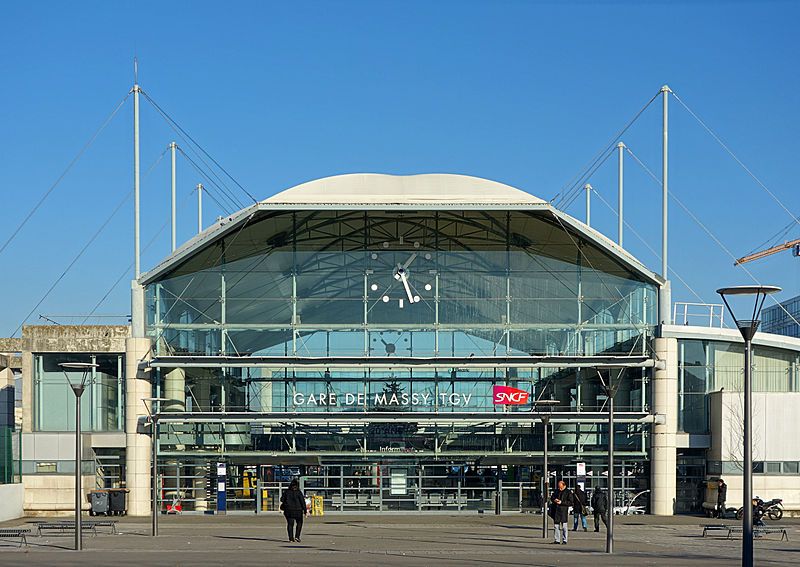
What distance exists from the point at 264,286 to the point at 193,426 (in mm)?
6849

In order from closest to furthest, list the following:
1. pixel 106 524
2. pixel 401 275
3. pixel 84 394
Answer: pixel 106 524
pixel 401 275
pixel 84 394

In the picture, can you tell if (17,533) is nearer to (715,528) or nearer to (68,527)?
(68,527)

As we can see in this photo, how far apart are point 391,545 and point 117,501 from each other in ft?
62.5

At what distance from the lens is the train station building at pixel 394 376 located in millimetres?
52188

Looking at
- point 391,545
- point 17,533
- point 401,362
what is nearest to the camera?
point 391,545

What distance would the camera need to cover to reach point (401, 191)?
175ft

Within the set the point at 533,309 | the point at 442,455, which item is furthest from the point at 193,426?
the point at 533,309

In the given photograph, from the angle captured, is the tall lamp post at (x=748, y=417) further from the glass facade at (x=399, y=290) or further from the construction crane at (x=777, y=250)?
the construction crane at (x=777, y=250)

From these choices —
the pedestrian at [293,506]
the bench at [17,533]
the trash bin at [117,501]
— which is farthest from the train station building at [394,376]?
the pedestrian at [293,506]

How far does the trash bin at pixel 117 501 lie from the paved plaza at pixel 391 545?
218 cm

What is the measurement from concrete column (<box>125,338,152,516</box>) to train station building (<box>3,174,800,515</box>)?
7 cm

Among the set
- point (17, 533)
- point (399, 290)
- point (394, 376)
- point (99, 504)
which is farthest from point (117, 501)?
point (399, 290)

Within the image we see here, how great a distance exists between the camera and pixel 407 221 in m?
Result: 52.8

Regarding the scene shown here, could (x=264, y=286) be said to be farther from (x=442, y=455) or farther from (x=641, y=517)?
(x=641, y=517)
